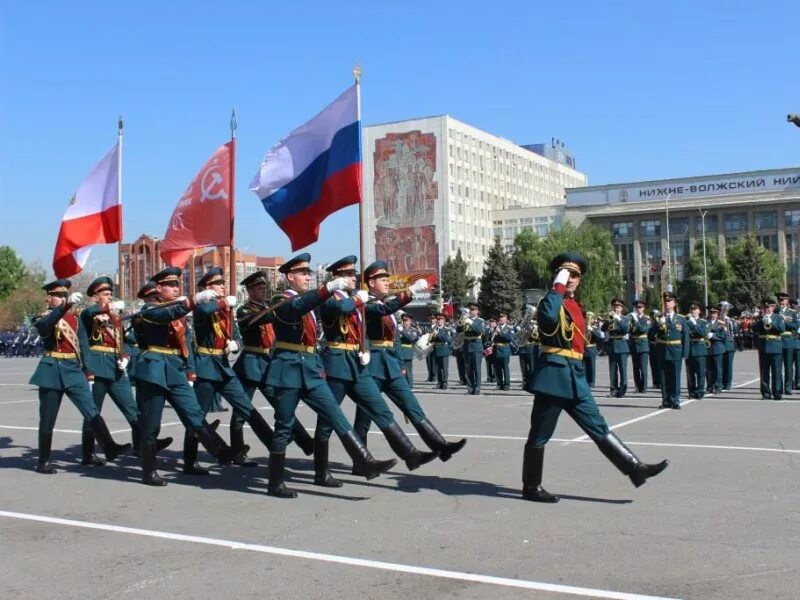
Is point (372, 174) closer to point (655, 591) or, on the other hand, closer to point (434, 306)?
point (434, 306)

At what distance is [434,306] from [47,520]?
3472 inches

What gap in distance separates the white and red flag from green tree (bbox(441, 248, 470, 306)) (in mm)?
80630

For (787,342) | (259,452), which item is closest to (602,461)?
(259,452)

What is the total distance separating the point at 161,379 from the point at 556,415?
3694 mm

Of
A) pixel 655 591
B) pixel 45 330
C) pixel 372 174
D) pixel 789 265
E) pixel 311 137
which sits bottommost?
pixel 655 591

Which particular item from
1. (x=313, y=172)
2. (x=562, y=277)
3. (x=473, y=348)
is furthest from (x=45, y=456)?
(x=473, y=348)

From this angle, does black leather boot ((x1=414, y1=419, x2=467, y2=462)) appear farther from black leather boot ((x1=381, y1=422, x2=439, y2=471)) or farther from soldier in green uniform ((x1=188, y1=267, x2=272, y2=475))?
soldier in green uniform ((x1=188, y1=267, x2=272, y2=475))

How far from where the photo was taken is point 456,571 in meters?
5.66

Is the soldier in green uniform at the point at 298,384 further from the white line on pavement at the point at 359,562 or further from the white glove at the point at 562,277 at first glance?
the white glove at the point at 562,277

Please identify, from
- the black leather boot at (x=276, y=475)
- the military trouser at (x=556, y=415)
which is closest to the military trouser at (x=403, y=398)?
the black leather boot at (x=276, y=475)

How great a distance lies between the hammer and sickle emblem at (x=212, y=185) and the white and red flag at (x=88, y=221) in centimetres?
205

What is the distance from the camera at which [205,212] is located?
1074 cm

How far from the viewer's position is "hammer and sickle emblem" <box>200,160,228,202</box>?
1061cm

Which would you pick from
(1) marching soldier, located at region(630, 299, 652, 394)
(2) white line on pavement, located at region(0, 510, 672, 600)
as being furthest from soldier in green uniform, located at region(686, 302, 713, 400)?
(2) white line on pavement, located at region(0, 510, 672, 600)
